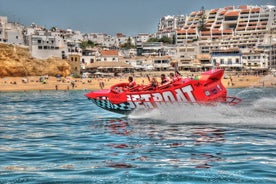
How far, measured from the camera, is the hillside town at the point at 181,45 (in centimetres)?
10331

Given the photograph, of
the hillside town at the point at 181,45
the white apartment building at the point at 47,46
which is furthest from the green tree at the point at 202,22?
the white apartment building at the point at 47,46

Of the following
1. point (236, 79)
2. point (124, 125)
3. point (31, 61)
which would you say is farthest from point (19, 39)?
point (124, 125)

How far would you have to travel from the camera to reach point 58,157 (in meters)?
13.0

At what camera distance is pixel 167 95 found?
74.8 feet

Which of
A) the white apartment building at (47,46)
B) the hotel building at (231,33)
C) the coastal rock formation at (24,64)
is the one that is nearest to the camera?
the coastal rock formation at (24,64)

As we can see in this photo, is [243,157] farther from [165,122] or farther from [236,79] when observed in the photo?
[236,79]

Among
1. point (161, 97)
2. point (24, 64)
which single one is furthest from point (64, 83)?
point (161, 97)

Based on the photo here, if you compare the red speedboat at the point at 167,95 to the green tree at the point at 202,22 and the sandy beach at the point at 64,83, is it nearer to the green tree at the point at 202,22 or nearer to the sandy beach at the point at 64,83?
the sandy beach at the point at 64,83

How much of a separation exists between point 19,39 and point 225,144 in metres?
91.4

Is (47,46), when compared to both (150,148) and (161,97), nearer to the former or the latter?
(161,97)

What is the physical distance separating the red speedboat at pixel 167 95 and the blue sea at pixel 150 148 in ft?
1.56

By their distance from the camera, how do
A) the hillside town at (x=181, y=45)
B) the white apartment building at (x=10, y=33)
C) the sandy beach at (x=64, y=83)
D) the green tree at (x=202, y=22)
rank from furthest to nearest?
the green tree at (x=202, y=22) → the hillside town at (x=181, y=45) → the white apartment building at (x=10, y=33) → the sandy beach at (x=64, y=83)

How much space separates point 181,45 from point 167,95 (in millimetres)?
129261

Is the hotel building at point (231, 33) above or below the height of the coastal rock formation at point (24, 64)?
above
